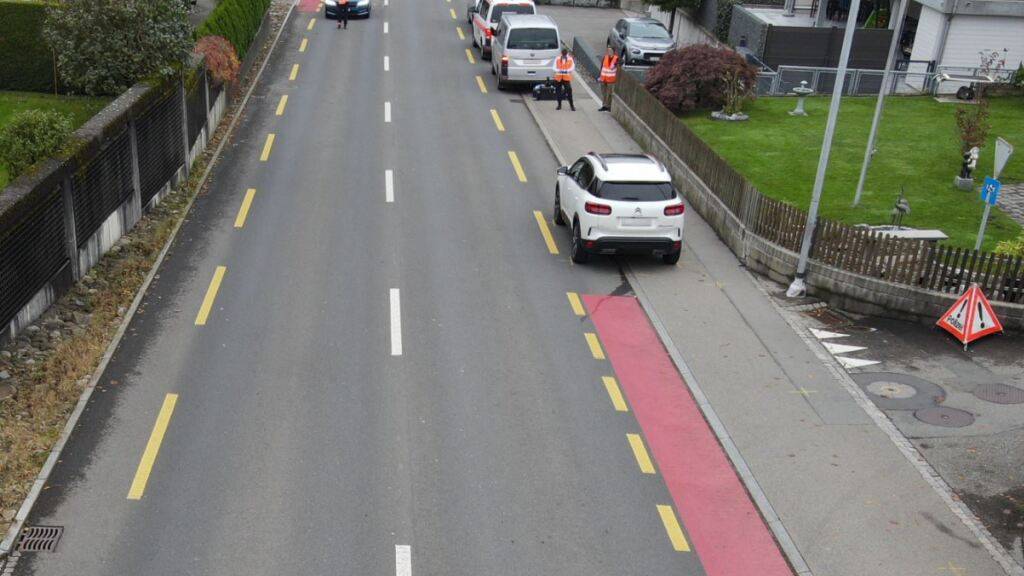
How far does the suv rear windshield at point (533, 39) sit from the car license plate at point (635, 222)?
15533 millimetres

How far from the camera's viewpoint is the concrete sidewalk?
11.1 metres

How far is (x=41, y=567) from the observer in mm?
10227

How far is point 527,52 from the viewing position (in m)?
32.3

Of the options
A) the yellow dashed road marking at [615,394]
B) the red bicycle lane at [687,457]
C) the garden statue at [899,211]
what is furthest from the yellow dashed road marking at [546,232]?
the garden statue at [899,211]

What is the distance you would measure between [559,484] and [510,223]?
1006cm

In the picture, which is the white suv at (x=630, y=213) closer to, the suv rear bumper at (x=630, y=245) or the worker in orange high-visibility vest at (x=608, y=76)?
the suv rear bumper at (x=630, y=245)

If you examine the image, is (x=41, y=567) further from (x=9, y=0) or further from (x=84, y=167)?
(x=9, y=0)

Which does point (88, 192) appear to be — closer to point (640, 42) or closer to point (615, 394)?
point (615, 394)

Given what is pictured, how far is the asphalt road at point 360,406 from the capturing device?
1085cm

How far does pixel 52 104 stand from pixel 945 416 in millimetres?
23024

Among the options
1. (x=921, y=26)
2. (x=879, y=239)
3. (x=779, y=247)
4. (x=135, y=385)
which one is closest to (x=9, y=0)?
(x=135, y=385)

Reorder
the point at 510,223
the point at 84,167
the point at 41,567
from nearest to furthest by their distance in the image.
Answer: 1. the point at 41,567
2. the point at 84,167
3. the point at 510,223

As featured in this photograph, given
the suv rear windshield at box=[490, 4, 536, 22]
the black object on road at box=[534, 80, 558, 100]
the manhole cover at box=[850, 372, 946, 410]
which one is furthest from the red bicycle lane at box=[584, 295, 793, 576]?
the suv rear windshield at box=[490, 4, 536, 22]

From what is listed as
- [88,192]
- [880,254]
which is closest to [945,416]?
[880,254]
